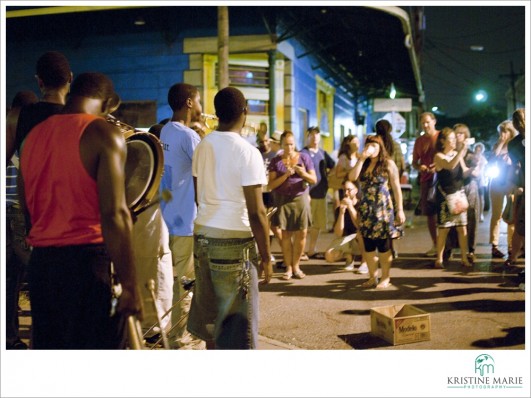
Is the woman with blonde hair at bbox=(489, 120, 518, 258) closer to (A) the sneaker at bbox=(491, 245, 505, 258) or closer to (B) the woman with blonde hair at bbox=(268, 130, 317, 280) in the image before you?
(A) the sneaker at bbox=(491, 245, 505, 258)

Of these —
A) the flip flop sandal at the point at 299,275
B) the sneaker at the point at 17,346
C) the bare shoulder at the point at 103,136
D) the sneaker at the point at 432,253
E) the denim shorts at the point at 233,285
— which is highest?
the bare shoulder at the point at 103,136

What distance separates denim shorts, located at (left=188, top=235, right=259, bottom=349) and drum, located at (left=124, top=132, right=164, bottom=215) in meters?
0.58

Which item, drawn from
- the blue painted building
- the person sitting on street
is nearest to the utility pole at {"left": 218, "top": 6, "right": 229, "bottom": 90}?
the person sitting on street

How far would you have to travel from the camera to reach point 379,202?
6.60 meters

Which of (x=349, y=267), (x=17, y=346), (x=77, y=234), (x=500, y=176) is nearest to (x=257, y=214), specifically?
(x=77, y=234)

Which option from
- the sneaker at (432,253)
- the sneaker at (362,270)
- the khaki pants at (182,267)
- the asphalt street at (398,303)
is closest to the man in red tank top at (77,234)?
the khaki pants at (182,267)

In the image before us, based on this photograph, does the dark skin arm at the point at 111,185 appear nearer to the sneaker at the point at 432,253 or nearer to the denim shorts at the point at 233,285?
the denim shorts at the point at 233,285

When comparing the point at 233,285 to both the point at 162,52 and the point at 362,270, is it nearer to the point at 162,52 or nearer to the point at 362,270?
the point at 362,270

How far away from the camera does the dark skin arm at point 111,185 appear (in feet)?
8.70

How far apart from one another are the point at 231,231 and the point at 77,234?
42.4 inches

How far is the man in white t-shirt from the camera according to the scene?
351 cm

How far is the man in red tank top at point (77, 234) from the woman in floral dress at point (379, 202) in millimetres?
4262

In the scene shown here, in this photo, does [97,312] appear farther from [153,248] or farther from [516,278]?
[516,278]

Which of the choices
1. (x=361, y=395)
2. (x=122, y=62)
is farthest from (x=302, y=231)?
(x=122, y=62)
